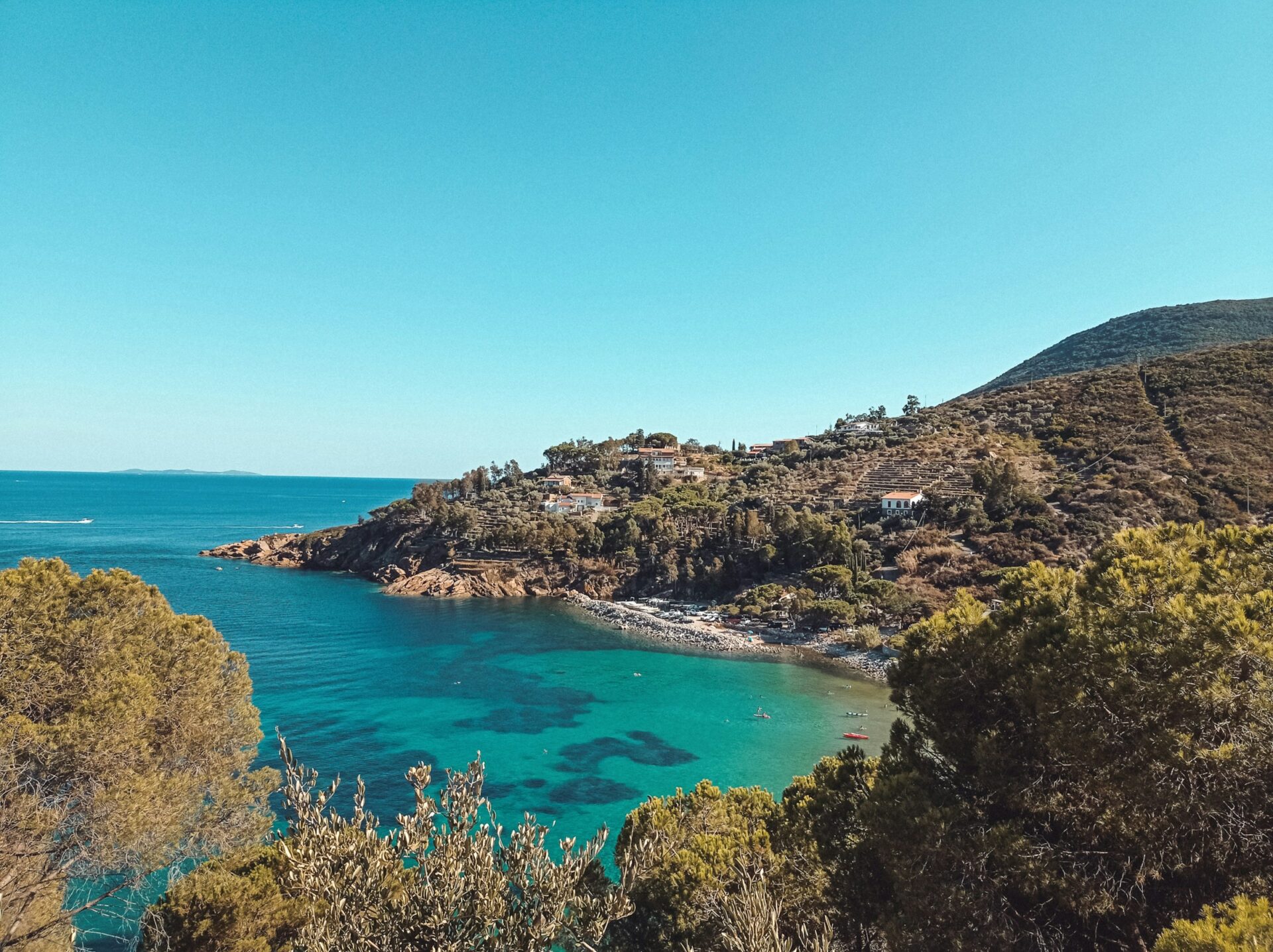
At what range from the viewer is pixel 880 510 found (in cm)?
5850

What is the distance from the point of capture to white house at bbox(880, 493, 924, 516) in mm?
55844

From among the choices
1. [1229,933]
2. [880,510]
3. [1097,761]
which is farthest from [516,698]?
[880,510]

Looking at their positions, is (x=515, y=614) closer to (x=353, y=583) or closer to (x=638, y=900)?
(x=353, y=583)

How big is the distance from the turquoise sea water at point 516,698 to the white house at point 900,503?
22.9 meters

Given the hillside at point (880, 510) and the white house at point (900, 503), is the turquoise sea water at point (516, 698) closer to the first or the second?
the hillside at point (880, 510)

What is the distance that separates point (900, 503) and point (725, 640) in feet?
75.7

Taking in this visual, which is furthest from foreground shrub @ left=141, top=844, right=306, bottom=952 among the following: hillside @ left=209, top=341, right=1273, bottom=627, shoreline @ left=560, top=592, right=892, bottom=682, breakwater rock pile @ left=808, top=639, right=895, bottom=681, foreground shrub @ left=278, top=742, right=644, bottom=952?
hillside @ left=209, top=341, right=1273, bottom=627

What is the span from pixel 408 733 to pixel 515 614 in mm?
26096

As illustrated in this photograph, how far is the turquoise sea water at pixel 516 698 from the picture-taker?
2489 cm

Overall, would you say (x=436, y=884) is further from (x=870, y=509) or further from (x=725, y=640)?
(x=870, y=509)

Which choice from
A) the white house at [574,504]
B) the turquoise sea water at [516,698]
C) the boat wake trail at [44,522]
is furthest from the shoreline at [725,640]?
the boat wake trail at [44,522]

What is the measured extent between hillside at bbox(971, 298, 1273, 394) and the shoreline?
259ft

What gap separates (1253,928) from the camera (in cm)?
402

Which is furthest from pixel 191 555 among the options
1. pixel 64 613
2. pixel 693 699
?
pixel 64 613
